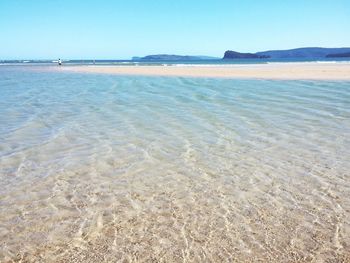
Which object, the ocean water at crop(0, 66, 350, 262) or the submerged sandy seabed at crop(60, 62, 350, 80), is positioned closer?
the ocean water at crop(0, 66, 350, 262)

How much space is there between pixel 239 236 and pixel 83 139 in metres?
5.35

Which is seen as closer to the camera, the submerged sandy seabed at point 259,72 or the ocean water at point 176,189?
the ocean water at point 176,189

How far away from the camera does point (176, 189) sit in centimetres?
561

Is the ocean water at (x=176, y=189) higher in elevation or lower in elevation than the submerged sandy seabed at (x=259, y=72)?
higher

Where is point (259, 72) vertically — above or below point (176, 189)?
below

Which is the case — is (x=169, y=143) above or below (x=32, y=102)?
above

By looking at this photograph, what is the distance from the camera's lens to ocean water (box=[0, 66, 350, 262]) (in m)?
3.98

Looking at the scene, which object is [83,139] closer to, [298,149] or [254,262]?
[298,149]

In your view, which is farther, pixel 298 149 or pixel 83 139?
pixel 83 139

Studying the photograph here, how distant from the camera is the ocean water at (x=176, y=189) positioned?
398 centimetres

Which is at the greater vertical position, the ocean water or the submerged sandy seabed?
the ocean water

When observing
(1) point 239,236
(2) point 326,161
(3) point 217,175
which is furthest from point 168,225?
(2) point 326,161

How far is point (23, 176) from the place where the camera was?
6207 mm

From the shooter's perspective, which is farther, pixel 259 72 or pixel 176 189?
pixel 259 72
